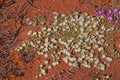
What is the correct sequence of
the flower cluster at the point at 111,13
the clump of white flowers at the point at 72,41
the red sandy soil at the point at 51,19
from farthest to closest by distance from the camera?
the flower cluster at the point at 111,13, the clump of white flowers at the point at 72,41, the red sandy soil at the point at 51,19

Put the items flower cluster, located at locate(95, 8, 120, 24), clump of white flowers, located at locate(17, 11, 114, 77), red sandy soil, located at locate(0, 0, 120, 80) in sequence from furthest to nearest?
flower cluster, located at locate(95, 8, 120, 24) < clump of white flowers, located at locate(17, 11, 114, 77) < red sandy soil, located at locate(0, 0, 120, 80)

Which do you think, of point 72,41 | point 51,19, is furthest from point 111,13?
point 51,19

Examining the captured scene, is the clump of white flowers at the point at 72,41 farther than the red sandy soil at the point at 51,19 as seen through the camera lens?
Yes

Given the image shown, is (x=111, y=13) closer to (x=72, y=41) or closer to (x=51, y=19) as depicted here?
(x=72, y=41)

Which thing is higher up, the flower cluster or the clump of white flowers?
the flower cluster

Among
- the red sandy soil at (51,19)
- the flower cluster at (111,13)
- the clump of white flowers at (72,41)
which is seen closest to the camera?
the red sandy soil at (51,19)

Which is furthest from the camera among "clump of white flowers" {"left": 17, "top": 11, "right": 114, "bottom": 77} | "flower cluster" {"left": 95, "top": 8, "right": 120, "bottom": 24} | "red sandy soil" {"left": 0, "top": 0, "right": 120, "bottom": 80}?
"flower cluster" {"left": 95, "top": 8, "right": 120, "bottom": 24}

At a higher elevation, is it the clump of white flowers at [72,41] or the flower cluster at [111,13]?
the flower cluster at [111,13]

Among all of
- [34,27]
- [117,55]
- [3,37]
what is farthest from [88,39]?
[3,37]
